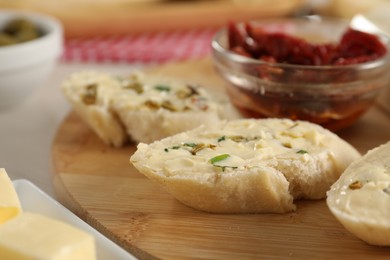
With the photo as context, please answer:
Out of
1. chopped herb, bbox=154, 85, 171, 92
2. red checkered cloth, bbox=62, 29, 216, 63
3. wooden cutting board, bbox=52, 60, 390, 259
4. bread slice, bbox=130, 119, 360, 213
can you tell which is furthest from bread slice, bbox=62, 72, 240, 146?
red checkered cloth, bbox=62, 29, 216, 63

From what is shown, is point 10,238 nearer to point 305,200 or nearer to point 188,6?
point 305,200

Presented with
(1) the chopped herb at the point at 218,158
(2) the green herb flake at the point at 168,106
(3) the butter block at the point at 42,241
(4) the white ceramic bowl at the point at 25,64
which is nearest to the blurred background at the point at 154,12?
(4) the white ceramic bowl at the point at 25,64

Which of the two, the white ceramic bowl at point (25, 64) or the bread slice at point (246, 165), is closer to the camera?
the bread slice at point (246, 165)

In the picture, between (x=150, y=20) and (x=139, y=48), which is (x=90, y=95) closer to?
(x=139, y=48)

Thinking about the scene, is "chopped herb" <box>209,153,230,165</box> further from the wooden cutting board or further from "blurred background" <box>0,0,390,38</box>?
"blurred background" <box>0,0,390,38</box>

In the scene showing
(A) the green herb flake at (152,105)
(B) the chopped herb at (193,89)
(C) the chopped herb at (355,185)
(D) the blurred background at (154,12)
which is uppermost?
(C) the chopped herb at (355,185)

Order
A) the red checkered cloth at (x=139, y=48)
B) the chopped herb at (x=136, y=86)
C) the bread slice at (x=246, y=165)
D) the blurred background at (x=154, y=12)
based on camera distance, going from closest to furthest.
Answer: the bread slice at (x=246, y=165) < the chopped herb at (x=136, y=86) < the red checkered cloth at (x=139, y=48) < the blurred background at (x=154, y=12)

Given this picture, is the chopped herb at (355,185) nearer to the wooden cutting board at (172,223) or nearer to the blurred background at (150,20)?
the wooden cutting board at (172,223)
